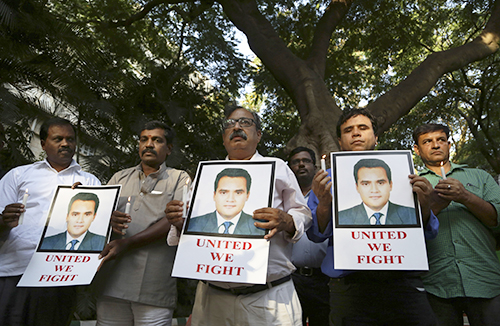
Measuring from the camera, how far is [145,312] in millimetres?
2580

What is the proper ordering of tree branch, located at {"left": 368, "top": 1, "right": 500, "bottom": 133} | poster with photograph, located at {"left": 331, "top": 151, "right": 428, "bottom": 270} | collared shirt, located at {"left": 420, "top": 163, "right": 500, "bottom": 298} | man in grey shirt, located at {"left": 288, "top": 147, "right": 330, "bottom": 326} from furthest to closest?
tree branch, located at {"left": 368, "top": 1, "right": 500, "bottom": 133}, man in grey shirt, located at {"left": 288, "top": 147, "right": 330, "bottom": 326}, collared shirt, located at {"left": 420, "top": 163, "right": 500, "bottom": 298}, poster with photograph, located at {"left": 331, "top": 151, "right": 428, "bottom": 270}

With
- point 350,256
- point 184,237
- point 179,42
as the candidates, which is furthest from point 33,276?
point 179,42

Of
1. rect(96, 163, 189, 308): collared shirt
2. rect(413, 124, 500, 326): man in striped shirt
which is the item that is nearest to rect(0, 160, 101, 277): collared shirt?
rect(96, 163, 189, 308): collared shirt

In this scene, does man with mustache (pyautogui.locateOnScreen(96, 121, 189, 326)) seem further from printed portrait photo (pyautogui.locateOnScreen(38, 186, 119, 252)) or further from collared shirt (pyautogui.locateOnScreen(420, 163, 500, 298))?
collared shirt (pyautogui.locateOnScreen(420, 163, 500, 298))

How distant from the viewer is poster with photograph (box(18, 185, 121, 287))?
7.77ft

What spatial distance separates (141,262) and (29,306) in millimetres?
793

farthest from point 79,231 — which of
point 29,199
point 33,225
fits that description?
point 29,199

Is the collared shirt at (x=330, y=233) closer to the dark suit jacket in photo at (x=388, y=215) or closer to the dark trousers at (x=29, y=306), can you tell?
the dark suit jacket in photo at (x=388, y=215)

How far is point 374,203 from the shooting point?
2100 millimetres

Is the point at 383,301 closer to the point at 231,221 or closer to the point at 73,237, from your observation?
the point at 231,221

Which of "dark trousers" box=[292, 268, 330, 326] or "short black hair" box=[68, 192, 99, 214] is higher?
"short black hair" box=[68, 192, 99, 214]

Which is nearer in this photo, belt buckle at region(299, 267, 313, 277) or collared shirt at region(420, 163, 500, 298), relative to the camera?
collared shirt at region(420, 163, 500, 298)

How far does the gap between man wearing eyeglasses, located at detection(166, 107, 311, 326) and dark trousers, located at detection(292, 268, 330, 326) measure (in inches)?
38.9

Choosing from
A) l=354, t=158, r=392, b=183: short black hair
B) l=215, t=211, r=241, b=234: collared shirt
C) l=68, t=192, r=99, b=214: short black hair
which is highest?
l=354, t=158, r=392, b=183: short black hair
